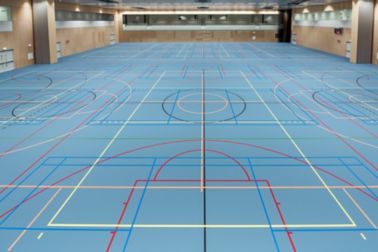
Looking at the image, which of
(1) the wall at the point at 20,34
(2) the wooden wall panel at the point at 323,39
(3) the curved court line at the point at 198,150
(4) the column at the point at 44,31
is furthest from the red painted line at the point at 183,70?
(2) the wooden wall panel at the point at 323,39

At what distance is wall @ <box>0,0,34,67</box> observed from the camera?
74.9ft

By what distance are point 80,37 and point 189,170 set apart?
102ft

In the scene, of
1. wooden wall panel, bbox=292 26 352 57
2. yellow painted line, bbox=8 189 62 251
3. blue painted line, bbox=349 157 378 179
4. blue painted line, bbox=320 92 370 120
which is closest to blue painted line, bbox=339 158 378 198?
blue painted line, bbox=349 157 378 179

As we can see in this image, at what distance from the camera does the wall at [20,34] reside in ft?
74.9

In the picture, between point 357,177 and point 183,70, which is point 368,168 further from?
point 183,70

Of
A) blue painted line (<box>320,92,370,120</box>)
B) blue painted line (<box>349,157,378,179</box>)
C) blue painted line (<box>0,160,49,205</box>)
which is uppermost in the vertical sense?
blue painted line (<box>320,92,370,120</box>)

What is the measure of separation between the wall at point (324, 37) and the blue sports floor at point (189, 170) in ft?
54.4

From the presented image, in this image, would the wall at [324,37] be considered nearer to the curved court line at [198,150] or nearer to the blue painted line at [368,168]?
→ the blue painted line at [368,168]

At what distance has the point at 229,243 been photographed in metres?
5.19

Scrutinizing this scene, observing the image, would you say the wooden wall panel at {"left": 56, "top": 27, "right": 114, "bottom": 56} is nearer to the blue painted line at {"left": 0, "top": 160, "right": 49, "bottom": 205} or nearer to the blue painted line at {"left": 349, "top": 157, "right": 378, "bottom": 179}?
the blue painted line at {"left": 0, "top": 160, "right": 49, "bottom": 205}

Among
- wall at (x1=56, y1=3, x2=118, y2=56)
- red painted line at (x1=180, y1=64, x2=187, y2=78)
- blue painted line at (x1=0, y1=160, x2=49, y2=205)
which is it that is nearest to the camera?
blue painted line at (x1=0, y1=160, x2=49, y2=205)

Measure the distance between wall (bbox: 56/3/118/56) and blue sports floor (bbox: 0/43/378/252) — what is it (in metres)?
16.7

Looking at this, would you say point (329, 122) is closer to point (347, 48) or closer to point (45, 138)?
point (45, 138)

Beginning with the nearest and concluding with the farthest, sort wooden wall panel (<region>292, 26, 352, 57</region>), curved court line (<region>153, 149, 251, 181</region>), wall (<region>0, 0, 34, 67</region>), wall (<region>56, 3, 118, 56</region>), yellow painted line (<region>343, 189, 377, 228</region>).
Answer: yellow painted line (<region>343, 189, 377, 228</region>) → curved court line (<region>153, 149, 251, 181</region>) → wall (<region>0, 0, 34, 67</region>) → wooden wall panel (<region>292, 26, 352, 57</region>) → wall (<region>56, 3, 118, 56</region>)
